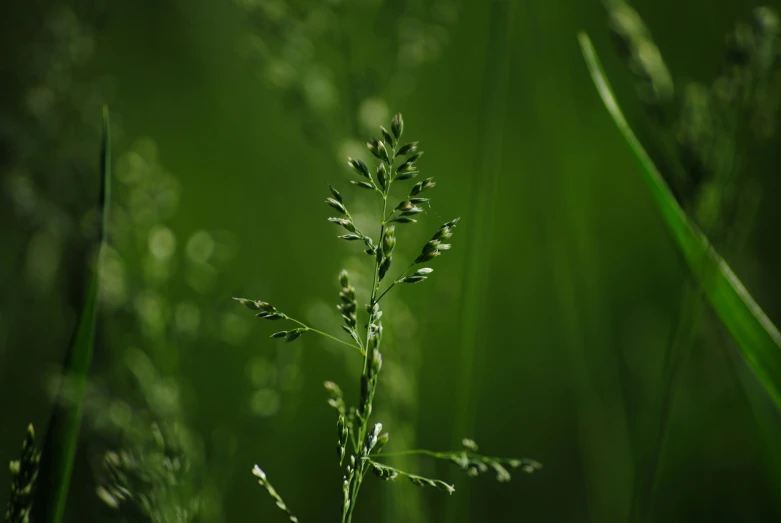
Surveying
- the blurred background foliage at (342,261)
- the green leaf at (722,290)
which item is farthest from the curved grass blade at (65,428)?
the green leaf at (722,290)

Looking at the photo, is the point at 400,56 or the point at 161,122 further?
the point at 161,122

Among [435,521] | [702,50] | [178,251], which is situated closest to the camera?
[435,521]

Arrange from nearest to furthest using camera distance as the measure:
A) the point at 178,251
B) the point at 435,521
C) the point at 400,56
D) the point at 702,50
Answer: the point at 400,56 → the point at 435,521 → the point at 178,251 → the point at 702,50

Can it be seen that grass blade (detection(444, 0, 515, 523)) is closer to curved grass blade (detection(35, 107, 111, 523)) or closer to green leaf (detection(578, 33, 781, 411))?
green leaf (detection(578, 33, 781, 411))

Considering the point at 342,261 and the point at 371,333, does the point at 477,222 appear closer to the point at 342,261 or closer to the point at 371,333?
the point at 371,333

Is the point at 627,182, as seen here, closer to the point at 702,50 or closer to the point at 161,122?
the point at 702,50

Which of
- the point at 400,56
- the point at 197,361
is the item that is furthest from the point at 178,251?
the point at 400,56

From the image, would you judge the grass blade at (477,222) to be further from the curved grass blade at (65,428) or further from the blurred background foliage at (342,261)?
the curved grass blade at (65,428)
